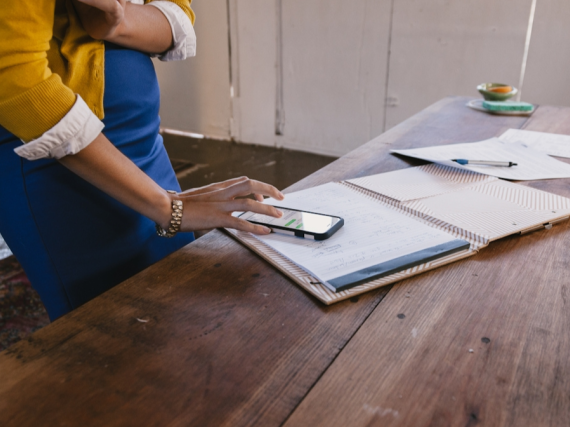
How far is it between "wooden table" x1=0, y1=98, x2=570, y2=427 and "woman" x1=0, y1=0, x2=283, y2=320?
0.11 meters

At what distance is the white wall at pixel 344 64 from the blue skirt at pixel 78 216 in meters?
2.38

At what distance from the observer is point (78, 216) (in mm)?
713

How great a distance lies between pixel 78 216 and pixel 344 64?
8.63 feet

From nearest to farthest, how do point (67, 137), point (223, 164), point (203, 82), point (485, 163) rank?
point (67, 137)
point (485, 163)
point (223, 164)
point (203, 82)

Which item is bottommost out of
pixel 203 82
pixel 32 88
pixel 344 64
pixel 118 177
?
pixel 203 82

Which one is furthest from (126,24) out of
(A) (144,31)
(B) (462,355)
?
(B) (462,355)

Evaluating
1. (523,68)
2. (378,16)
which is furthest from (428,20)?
(523,68)

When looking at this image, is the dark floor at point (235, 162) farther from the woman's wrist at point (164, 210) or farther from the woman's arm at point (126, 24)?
the woman's wrist at point (164, 210)

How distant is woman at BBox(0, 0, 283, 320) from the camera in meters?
0.55

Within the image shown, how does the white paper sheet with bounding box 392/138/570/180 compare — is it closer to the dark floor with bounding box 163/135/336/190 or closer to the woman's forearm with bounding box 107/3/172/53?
the woman's forearm with bounding box 107/3/172/53

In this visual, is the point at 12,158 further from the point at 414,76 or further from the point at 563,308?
the point at 414,76

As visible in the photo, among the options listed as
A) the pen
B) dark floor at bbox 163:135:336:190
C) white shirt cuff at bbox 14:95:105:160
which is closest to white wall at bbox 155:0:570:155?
dark floor at bbox 163:135:336:190

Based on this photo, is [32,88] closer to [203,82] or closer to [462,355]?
[462,355]

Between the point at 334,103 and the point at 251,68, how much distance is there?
702 mm
